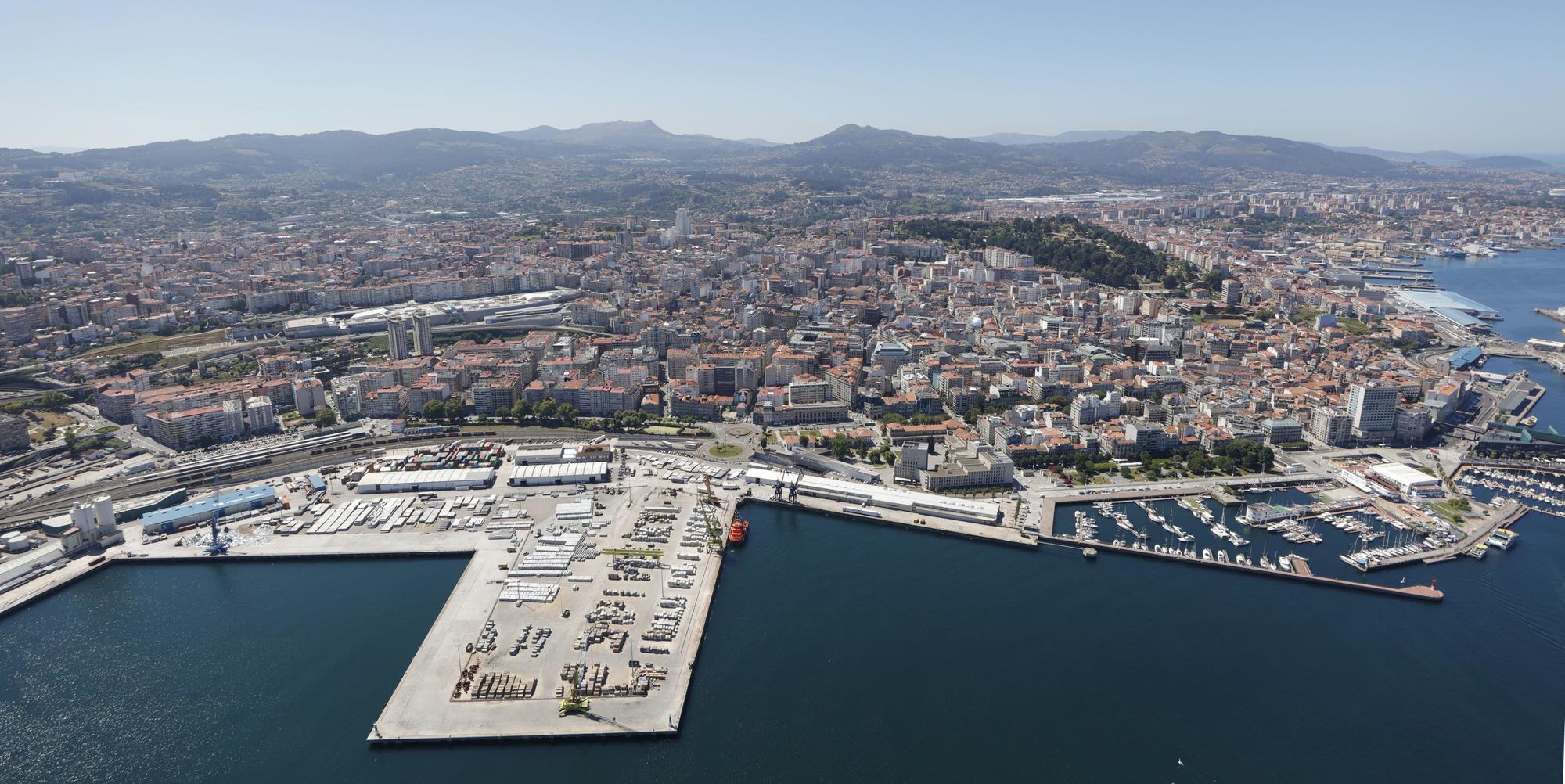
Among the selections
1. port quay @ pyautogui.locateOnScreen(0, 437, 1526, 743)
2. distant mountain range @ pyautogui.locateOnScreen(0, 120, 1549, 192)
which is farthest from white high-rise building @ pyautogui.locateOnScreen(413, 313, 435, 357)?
distant mountain range @ pyautogui.locateOnScreen(0, 120, 1549, 192)

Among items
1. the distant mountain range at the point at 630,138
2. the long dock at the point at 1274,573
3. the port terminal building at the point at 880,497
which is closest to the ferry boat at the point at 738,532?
the port terminal building at the point at 880,497

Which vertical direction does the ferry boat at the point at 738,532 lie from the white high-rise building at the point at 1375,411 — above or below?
below

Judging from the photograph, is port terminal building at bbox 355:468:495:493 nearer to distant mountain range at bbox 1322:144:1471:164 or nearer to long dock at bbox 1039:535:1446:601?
long dock at bbox 1039:535:1446:601

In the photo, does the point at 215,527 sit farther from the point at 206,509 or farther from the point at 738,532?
the point at 738,532

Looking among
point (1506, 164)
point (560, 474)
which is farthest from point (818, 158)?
point (560, 474)

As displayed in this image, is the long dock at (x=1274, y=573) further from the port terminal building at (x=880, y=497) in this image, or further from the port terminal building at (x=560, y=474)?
the port terminal building at (x=560, y=474)

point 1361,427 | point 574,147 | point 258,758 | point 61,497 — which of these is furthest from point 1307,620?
point 574,147

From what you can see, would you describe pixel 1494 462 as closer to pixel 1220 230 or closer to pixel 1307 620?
pixel 1307 620
